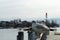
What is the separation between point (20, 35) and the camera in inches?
389

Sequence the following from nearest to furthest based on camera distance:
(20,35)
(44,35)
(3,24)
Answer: (44,35) → (20,35) → (3,24)

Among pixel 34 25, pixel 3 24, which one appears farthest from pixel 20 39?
pixel 3 24

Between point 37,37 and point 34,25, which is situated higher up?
point 34,25

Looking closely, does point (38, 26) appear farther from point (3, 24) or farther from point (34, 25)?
point (3, 24)

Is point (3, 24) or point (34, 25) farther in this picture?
point (3, 24)

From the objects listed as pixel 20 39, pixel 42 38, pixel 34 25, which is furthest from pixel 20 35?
pixel 34 25

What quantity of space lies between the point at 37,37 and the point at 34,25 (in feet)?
4.54

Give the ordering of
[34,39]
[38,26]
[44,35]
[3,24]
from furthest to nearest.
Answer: [3,24]
[44,35]
[34,39]
[38,26]

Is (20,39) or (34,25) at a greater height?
(34,25)

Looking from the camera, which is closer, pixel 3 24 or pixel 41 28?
pixel 41 28

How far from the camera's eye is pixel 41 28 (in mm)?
7215

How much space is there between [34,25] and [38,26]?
13.4 inches

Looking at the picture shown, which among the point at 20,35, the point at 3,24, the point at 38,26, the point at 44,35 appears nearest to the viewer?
the point at 38,26

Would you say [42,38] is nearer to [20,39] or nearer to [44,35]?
[44,35]
